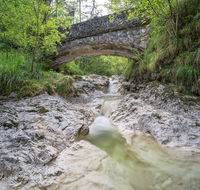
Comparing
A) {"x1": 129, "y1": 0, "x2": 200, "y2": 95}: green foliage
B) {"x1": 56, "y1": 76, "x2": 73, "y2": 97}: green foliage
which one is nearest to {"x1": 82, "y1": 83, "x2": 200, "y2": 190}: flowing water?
{"x1": 129, "y1": 0, "x2": 200, "y2": 95}: green foliage

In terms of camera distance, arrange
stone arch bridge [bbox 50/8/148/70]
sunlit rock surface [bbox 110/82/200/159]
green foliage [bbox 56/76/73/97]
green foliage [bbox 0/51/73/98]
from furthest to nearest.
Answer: stone arch bridge [bbox 50/8/148/70] < green foliage [bbox 56/76/73/97] < green foliage [bbox 0/51/73/98] < sunlit rock surface [bbox 110/82/200/159]

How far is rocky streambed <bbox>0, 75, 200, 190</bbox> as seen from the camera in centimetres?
124

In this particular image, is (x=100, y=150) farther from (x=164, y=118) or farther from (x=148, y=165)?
(x=164, y=118)

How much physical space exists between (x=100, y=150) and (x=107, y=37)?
5.27 metres

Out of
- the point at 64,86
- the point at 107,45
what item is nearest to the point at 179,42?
the point at 107,45

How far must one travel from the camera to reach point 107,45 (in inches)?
227

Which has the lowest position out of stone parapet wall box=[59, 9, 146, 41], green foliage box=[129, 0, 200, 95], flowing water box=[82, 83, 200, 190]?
flowing water box=[82, 83, 200, 190]

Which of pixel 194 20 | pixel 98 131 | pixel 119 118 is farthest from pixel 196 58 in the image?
pixel 98 131

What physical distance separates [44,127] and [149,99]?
318 cm

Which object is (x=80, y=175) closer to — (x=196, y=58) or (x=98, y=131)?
(x=98, y=131)

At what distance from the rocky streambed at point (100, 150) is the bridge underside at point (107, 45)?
3.05 metres

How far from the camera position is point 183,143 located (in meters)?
1.95

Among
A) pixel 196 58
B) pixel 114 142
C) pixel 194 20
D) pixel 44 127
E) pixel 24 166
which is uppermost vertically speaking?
pixel 194 20

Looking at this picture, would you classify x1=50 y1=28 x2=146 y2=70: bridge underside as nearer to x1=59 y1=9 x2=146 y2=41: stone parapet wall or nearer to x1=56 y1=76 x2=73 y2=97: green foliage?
x1=59 y1=9 x2=146 y2=41: stone parapet wall
